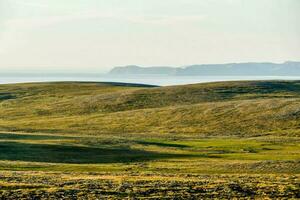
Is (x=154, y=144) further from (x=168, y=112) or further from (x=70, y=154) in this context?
(x=168, y=112)

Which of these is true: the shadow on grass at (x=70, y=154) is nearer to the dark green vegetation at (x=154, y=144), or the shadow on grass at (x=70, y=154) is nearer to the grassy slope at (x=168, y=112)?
the dark green vegetation at (x=154, y=144)

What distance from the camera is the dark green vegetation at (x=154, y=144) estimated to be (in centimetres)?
4475

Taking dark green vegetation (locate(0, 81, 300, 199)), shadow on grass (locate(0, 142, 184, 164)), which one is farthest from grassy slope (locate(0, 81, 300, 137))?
shadow on grass (locate(0, 142, 184, 164))

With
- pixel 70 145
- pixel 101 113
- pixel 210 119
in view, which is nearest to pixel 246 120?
pixel 210 119

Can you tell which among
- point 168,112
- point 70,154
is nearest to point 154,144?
point 70,154

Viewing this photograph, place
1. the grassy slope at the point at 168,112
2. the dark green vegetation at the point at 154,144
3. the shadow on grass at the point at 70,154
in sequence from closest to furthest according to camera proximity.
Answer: the dark green vegetation at the point at 154,144
the shadow on grass at the point at 70,154
the grassy slope at the point at 168,112

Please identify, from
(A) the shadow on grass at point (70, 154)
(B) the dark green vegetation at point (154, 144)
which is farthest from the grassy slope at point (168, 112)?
(A) the shadow on grass at point (70, 154)

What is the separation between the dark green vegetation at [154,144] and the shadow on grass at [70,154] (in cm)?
12

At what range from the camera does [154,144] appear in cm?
8600

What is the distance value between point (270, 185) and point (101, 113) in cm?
9907

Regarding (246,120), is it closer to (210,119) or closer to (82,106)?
(210,119)

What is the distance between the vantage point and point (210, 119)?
122375 mm

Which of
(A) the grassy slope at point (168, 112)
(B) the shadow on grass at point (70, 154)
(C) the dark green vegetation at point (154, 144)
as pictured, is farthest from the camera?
(A) the grassy slope at point (168, 112)

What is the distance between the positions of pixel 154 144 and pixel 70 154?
1738 cm
